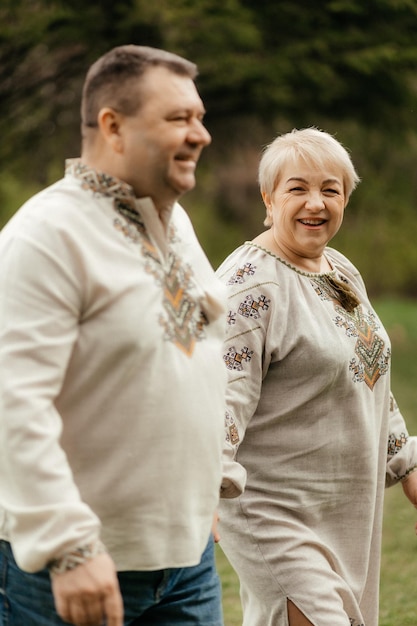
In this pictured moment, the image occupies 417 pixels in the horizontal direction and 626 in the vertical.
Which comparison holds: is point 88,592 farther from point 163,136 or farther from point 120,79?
point 120,79

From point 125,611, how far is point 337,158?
1.82 meters

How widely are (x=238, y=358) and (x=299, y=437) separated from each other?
1.09 feet

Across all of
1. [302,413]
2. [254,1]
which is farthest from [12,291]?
[254,1]

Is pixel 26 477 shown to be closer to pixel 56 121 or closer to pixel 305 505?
pixel 305 505

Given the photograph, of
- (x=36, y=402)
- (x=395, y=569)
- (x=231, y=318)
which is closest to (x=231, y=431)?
(x=231, y=318)

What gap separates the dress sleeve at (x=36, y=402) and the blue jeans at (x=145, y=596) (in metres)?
0.19

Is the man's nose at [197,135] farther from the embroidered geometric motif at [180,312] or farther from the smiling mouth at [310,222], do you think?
the smiling mouth at [310,222]

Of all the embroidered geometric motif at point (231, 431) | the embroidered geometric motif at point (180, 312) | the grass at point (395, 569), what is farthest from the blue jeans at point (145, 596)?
the grass at point (395, 569)

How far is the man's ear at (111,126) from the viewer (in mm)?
2580

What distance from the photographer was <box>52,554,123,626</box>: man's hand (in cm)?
232

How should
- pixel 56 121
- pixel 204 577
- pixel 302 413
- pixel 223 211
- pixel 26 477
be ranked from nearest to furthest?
pixel 26 477 < pixel 204 577 < pixel 302 413 < pixel 56 121 < pixel 223 211

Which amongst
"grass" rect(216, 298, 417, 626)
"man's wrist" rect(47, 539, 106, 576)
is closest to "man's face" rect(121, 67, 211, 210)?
"man's wrist" rect(47, 539, 106, 576)

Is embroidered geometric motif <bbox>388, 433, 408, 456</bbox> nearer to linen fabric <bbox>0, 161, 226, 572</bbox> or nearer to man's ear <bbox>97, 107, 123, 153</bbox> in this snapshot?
linen fabric <bbox>0, 161, 226, 572</bbox>

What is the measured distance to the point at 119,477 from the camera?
258 centimetres
